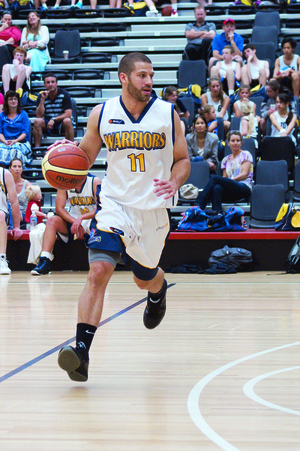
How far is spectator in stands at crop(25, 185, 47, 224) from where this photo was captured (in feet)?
26.3

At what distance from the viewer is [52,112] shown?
1009 cm

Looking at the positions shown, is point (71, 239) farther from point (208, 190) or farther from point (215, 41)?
point (215, 41)

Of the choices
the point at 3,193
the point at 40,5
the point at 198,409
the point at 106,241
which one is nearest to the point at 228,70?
the point at 3,193

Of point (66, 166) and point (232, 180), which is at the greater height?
point (66, 166)

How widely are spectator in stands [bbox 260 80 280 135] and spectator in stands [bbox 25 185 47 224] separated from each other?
3.54m

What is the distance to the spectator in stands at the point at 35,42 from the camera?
1151 centimetres

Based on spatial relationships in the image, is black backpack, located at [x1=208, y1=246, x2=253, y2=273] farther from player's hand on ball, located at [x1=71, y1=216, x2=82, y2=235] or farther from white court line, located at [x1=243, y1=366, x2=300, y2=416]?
white court line, located at [x1=243, y1=366, x2=300, y2=416]

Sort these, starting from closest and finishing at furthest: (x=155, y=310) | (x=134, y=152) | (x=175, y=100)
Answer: (x=134, y=152), (x=155, y=310), (x=175, y=100)

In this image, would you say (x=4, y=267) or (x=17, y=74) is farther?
(x=17, y=74)

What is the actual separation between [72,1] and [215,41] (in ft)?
12.3

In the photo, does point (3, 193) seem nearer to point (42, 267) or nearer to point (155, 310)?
point (42, 267)

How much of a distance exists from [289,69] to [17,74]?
15.3 ft

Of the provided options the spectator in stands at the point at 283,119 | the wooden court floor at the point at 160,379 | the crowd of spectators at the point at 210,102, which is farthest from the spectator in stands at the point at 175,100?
the wooden court floor at the point at 160,379

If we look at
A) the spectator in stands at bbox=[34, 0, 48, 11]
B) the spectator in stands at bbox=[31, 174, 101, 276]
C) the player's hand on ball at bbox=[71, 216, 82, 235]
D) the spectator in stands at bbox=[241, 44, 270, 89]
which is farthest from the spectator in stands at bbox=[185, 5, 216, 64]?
the player's hand on ball at bbox=[71, 216, 82, 235]
